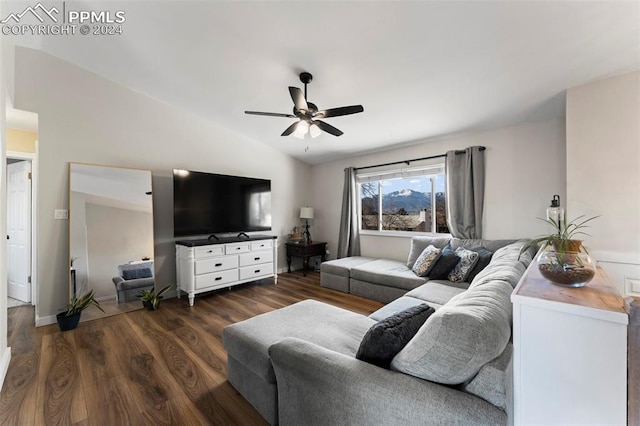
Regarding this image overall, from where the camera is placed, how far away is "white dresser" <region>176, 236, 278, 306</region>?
3494 millimetres

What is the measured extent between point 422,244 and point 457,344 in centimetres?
307

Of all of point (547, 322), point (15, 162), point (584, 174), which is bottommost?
point (547, 322)

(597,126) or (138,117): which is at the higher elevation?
(138,117)

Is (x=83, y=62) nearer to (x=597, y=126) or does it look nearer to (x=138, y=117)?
(x=138, y=117)

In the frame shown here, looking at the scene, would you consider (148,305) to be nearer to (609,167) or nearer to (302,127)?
(302,127)

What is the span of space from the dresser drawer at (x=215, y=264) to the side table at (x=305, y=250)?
1.32 metres

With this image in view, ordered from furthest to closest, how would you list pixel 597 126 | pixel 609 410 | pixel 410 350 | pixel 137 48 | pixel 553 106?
pixel 553 106 → pixel 137 48 → pixel 597 126 → pixel 410 350 → pixel 609 410

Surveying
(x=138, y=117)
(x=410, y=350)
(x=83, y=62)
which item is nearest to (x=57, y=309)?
(x=138, y=117)

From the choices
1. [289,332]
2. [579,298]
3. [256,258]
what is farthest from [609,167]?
[256,258]

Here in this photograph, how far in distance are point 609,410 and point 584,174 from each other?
2.70 meters

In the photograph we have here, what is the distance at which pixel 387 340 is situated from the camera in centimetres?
113

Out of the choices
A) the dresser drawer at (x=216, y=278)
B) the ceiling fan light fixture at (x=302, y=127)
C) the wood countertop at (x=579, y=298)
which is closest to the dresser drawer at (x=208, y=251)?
the dresser drawer at (x=216, y=278)

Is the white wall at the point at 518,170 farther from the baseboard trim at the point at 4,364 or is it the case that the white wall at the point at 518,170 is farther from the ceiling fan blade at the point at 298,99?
the baseboard trim at the point at 4,364

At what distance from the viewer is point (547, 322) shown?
0.84 meters
